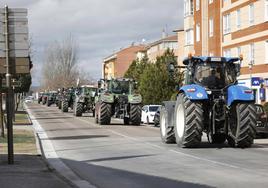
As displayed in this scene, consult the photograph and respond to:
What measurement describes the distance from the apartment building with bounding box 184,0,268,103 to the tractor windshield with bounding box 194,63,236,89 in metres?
12.6

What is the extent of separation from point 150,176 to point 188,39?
5028 cm

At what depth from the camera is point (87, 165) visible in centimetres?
1520

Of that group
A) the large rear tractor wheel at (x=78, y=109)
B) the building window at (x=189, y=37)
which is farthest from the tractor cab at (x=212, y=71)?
the building window at (x=189, y=37)

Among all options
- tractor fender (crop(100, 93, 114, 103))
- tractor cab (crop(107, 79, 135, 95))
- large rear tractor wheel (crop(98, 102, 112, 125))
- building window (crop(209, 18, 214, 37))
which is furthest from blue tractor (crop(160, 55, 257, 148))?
building window (crop(209, 18, 214, 37))

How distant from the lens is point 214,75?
19844mm

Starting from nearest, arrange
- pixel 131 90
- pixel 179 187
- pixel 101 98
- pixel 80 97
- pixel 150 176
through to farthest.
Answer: pixel 179 187, pixel 150 176, pixel 101 98, pixel 131 90, pixel 80 97

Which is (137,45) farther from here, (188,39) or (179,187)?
(179,187)

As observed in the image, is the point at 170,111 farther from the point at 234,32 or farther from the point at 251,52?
the point at 234,32

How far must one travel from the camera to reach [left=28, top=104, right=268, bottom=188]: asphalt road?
1188cm

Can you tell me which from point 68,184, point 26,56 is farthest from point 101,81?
point 68,184

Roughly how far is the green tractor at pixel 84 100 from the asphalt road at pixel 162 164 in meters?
28.6

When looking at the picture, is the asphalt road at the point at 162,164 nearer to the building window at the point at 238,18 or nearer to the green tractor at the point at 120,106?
the green tractor at the point at 120,106

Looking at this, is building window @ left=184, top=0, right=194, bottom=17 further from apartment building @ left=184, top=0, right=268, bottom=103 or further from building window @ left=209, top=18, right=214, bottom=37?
building window @ left=209, top=18, right=214, bottom=37

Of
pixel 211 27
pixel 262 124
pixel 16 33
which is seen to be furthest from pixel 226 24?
pixel 16 33
